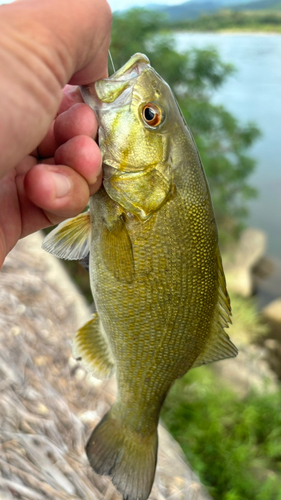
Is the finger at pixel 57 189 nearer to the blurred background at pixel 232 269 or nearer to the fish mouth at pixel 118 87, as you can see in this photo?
the fish mouth at pixel 118 87

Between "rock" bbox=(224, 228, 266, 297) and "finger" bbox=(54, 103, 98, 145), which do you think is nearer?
"finger" bbox=(54, 103, 98, 145)

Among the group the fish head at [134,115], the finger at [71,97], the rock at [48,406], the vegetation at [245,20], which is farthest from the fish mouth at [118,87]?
the vegetation at [245,20]

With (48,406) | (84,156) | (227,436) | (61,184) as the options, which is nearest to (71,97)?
(84,156)

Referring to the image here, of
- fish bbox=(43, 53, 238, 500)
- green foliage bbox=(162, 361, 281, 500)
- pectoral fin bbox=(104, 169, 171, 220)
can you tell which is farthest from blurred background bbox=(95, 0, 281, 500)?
pectoral fin bbox=(104, 169, 171, 220)

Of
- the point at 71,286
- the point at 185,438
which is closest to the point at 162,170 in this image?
the point at 71,286

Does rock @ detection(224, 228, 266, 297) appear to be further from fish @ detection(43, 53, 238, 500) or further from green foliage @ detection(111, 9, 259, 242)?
fish @ detection(43, 53, 238, 500)

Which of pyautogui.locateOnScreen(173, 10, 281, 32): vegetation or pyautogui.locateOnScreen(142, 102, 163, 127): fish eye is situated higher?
pyautogui.locateOnScreen(173, 10, 281, 32): vegetation


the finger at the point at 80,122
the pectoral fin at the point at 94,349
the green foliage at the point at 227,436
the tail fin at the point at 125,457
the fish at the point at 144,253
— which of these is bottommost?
the green foliage at the point at 227,436
